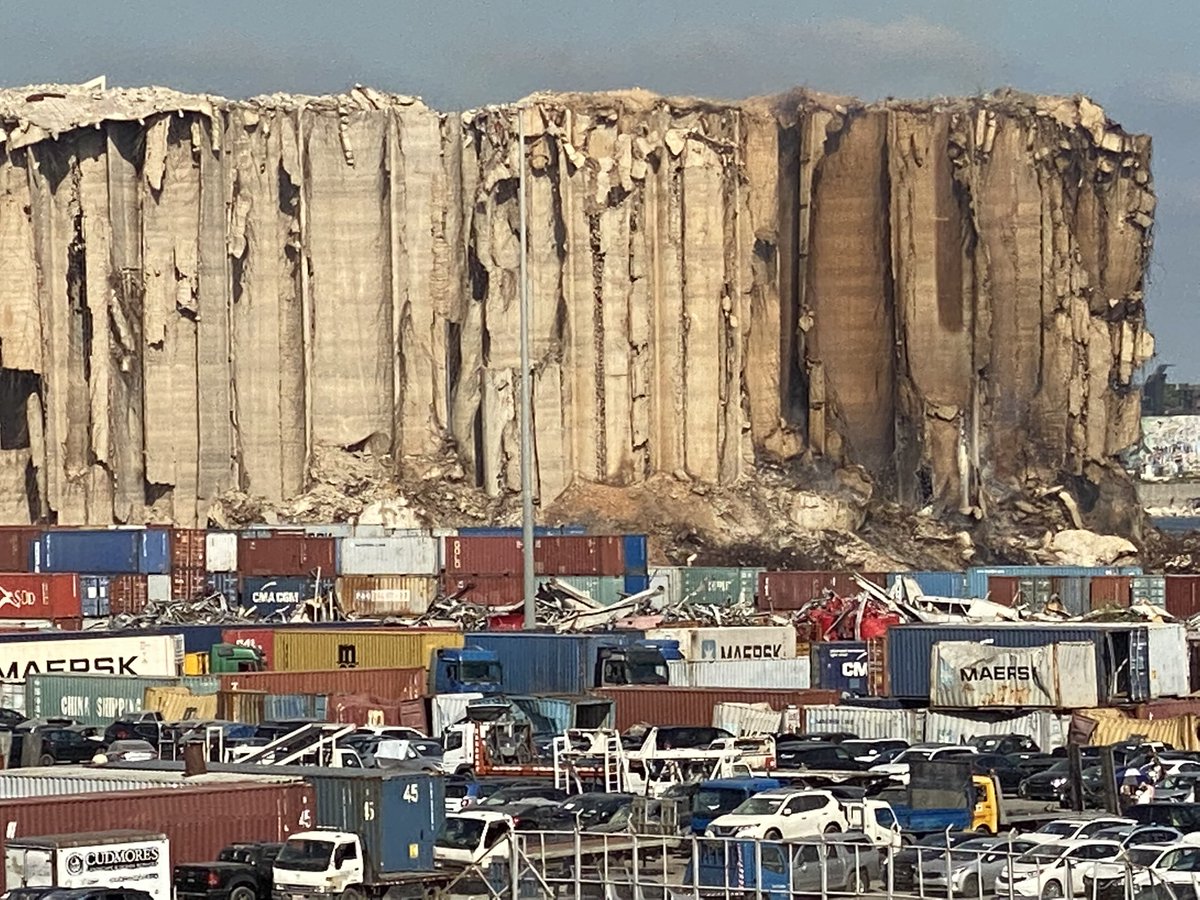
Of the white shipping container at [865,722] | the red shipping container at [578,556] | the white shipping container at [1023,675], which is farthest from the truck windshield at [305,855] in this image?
the red shipping container at [578,556]

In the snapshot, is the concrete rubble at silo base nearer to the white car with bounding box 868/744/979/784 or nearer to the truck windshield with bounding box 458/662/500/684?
the truck windshield with bounding box 458/662/500/684

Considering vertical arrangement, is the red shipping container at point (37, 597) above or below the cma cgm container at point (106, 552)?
below

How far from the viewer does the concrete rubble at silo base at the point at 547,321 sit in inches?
4636

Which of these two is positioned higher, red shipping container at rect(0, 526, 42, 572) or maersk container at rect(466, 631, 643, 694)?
red shipping container at rect(0, 526, 42, 572)

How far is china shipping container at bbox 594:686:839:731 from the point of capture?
4633cm

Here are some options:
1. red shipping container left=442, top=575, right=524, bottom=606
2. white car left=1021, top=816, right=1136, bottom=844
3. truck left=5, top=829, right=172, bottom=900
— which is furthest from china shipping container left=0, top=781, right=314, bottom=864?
red shipping container left=442, top=575, right=524, bottom=606

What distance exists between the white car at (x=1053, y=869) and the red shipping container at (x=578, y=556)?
54.8 metres

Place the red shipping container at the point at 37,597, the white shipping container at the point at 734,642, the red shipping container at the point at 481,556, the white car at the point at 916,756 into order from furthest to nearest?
the red shipping container at the point at 481,556 → the red shipping container at the point at 37,597 → the white shipping container at the point at 734,642 → the white car at the point at 916,756

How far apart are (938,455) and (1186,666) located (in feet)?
258

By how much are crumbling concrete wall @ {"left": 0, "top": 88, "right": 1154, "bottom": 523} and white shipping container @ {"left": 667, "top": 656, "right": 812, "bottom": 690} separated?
61.0 m

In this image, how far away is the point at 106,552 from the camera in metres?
87.8

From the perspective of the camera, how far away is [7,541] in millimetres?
90312

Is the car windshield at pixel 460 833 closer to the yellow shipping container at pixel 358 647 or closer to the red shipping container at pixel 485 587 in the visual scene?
the yellow shipping container at pixel 358 647

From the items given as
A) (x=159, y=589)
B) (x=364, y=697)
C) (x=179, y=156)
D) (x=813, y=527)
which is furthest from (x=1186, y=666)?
(x=179, y=156)
